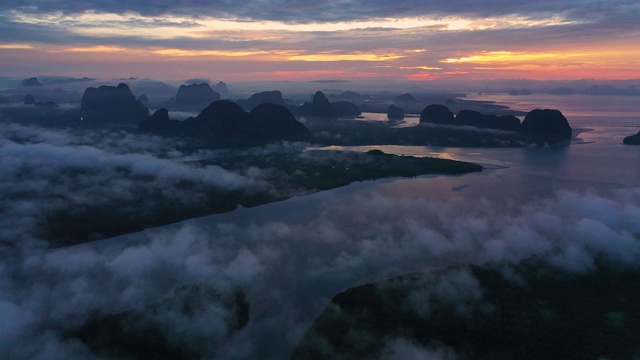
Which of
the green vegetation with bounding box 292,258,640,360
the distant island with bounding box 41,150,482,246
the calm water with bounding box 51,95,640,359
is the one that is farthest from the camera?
the distant island with bounding box 41,150,482,246

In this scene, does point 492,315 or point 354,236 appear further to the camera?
point 354,236

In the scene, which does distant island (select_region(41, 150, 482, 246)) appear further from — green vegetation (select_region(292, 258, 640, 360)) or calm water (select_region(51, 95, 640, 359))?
green vegetation (select_region(292, 258, 640, 360))

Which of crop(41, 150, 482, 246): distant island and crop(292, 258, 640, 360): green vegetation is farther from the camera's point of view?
crop(41, 150, 482, 246): distant island

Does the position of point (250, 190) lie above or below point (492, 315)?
above

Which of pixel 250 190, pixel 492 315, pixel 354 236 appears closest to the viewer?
pixel 492 315

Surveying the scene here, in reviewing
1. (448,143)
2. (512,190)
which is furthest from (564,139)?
(512,190)

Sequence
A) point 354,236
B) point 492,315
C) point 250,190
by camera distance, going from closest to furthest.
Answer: point 492,315, point 354,236, point 250,190

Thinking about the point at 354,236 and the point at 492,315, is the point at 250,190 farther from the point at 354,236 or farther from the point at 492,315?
the point at 492,315

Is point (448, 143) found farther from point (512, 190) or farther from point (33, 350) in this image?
point (33, 350)

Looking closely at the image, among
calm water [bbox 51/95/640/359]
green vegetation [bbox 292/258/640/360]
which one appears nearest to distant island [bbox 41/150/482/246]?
calm water [bbox 51/95/640/359]

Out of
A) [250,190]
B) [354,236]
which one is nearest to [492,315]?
[354,236]

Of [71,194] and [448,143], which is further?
[448,143]
